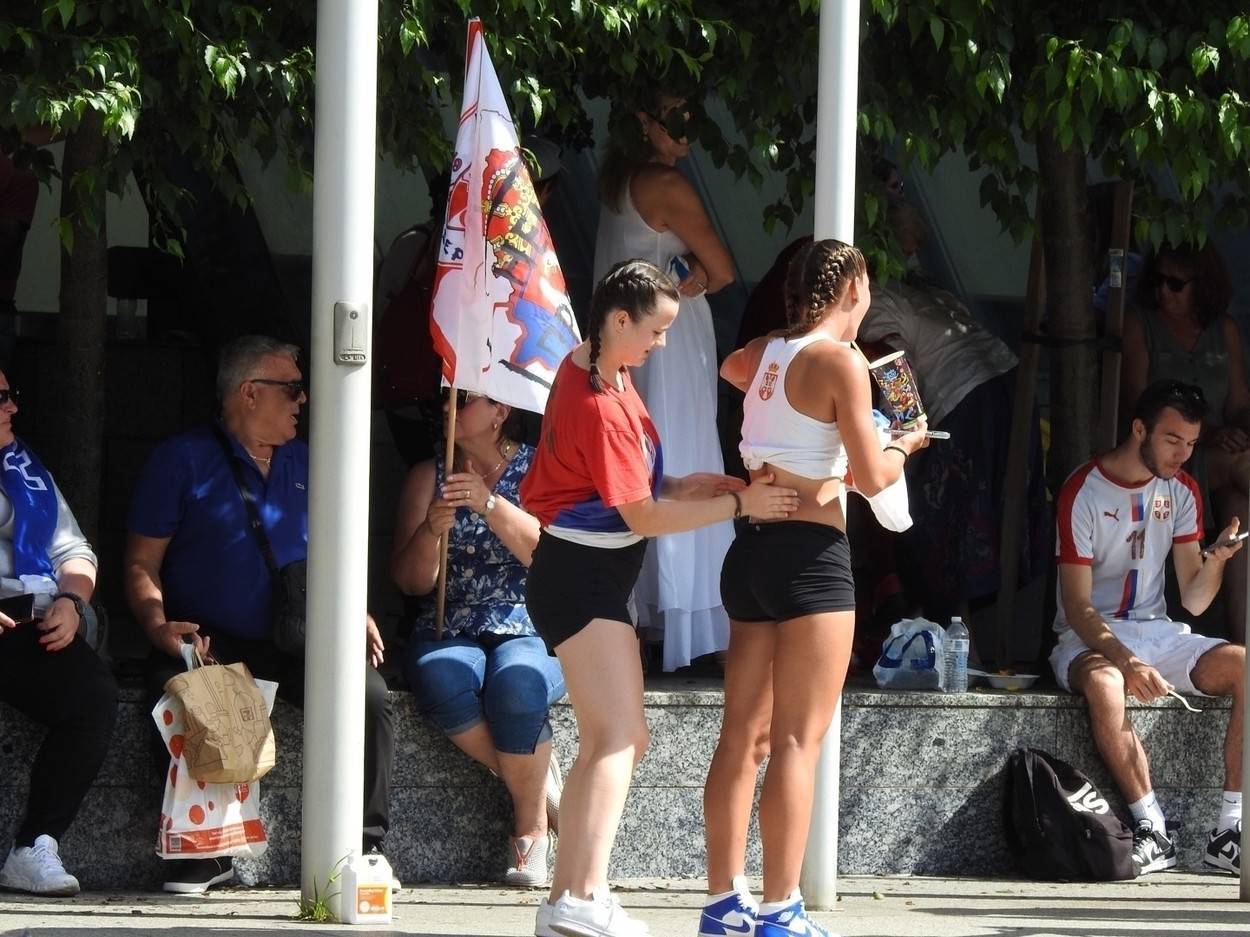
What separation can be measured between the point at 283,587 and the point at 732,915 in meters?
1.89

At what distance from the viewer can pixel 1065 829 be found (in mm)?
6945

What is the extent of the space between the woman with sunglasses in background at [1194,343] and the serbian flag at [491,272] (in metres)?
3.32

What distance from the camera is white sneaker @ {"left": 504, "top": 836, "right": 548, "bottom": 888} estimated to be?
21.5ft

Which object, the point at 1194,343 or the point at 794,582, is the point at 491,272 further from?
the point at 1194,343

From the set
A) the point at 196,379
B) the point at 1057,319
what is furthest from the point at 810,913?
the point at 196,379

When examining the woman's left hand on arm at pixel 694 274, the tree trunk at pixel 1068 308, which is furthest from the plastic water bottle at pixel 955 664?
the woman's left hand on arm at pixel 694 274

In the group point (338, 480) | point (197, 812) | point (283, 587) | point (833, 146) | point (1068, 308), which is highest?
point (833, 146)

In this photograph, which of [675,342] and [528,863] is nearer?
[528,863]

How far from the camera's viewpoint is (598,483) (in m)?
5.12

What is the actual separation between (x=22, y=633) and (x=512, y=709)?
146 cm

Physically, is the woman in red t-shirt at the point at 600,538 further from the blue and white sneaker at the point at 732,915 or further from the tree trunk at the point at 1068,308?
the tree trunk at the point at 1068,308

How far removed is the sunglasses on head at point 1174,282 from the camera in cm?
862

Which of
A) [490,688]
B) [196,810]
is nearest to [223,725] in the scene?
[196,810]

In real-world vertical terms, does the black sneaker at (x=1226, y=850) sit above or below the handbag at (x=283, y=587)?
Answer: below
